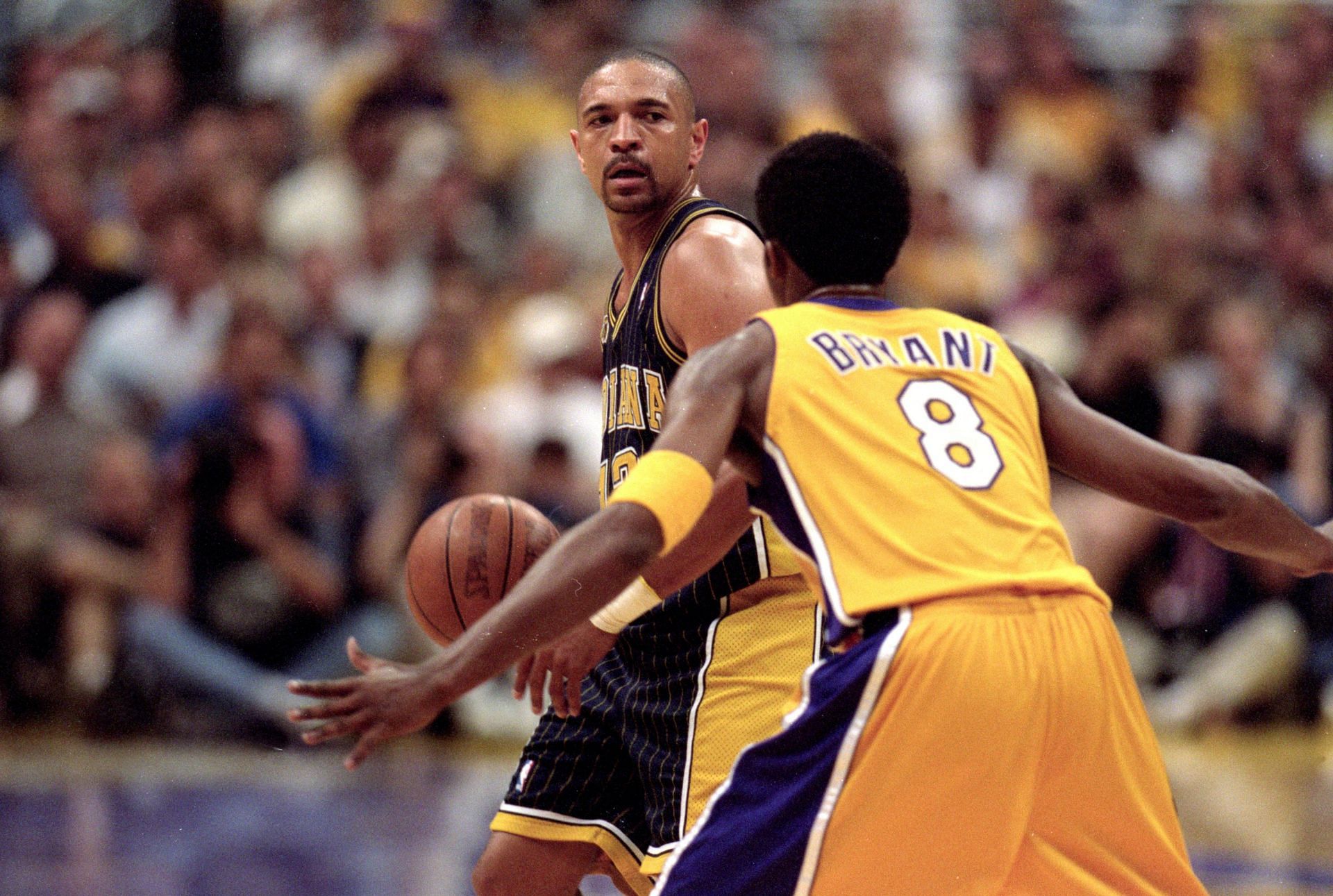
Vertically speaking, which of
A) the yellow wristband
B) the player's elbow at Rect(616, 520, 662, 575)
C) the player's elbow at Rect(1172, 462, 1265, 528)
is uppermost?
the yellow wristband

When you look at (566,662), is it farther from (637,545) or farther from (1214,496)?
(1214,496)

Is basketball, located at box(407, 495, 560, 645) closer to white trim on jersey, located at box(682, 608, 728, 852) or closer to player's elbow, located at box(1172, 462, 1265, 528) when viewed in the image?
white trim on jersey, located at box(682, 608, 728, 852)

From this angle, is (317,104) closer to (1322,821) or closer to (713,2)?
(713,2)

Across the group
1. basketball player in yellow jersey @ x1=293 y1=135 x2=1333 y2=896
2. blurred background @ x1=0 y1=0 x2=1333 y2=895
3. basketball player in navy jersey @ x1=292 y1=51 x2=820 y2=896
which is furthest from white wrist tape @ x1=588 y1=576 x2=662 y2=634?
blurred background @ x1=0 y1=0 x2=1333 y2=895

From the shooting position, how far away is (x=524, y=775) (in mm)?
3986

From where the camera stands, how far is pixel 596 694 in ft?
13.2

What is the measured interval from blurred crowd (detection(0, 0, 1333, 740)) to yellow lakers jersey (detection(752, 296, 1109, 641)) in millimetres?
5488

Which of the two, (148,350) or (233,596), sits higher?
(148,350)

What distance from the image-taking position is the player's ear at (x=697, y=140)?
4.26 meters

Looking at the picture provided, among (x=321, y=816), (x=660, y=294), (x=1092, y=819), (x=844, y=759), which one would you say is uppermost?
(x=660, y=294)

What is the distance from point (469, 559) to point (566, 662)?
0.42 metres

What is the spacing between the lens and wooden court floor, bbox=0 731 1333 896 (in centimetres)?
576

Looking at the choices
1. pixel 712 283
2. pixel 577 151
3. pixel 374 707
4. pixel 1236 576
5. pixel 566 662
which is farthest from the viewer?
pixel 1236 576

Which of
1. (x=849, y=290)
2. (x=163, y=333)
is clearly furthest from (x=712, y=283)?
(x=163, y=333)
